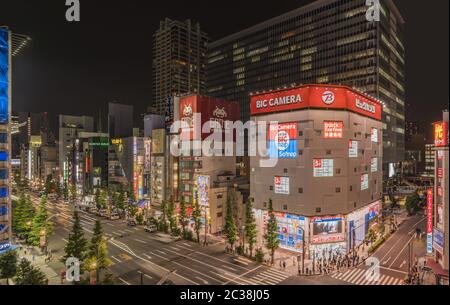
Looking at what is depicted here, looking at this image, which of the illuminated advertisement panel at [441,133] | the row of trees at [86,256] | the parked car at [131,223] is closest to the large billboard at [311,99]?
the illuminated advertisement panel at [441,133]

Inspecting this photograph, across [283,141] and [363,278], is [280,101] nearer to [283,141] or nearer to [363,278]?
[283,141]

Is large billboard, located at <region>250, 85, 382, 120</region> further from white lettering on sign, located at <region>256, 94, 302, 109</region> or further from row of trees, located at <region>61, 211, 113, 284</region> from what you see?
row of trees, located at <region>61, 211, 113, 284</region>

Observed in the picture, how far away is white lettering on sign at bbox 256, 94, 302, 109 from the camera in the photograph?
43062 millimetres

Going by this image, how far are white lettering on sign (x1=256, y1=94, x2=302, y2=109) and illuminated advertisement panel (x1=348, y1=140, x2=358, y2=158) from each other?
10813mm

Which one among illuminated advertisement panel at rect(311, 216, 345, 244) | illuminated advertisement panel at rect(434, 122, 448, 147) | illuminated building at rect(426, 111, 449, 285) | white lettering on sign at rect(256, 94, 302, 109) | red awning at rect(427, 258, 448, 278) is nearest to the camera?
red awning at rect(427, 258, 448, 278)

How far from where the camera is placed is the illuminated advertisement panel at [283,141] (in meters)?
43.3

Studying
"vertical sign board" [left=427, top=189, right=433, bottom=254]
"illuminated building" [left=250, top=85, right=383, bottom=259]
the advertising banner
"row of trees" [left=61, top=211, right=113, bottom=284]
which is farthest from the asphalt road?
"vertical sign board" [left=427, top=189, right=433, bottom=254]

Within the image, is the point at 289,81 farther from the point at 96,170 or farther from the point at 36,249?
the point at 36,249

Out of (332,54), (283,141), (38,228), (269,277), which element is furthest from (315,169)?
(332,54)

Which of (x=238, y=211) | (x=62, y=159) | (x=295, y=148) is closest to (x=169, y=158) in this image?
(x=238, y=211)

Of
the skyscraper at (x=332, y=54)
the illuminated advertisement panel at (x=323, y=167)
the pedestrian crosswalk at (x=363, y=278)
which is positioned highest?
the skyscraper at (x=332, y=54)

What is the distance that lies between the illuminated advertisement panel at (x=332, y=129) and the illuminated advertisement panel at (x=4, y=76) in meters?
46.2

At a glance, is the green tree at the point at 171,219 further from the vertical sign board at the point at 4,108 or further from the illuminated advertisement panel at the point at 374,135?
the illuminated advertisement panel at the point at 374,135

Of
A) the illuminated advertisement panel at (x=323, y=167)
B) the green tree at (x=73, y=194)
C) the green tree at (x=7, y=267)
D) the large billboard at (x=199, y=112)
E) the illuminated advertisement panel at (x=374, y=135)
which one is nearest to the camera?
the green tree at (x=7, y=267)
